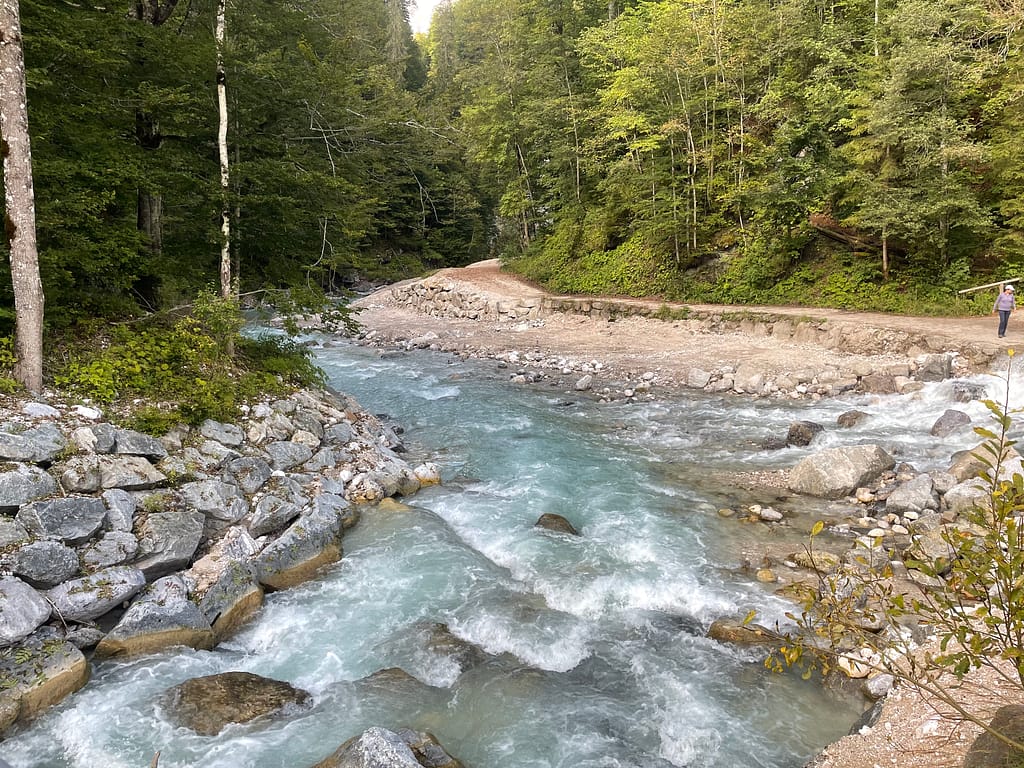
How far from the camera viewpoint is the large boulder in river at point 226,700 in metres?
4.95

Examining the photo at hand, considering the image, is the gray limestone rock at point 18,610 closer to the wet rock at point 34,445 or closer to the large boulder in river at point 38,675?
the large boulder in river at point 38,675

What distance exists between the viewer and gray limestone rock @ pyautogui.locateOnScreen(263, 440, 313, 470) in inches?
343

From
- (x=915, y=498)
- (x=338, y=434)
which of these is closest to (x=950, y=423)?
(x=915, y=498)

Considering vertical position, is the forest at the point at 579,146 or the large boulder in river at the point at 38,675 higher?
the forest at the point at 579,146

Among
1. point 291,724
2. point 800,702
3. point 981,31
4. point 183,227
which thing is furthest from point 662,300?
point 291,724

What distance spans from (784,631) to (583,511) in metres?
3.49

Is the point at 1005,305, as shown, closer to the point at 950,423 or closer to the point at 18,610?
the point at 950,423

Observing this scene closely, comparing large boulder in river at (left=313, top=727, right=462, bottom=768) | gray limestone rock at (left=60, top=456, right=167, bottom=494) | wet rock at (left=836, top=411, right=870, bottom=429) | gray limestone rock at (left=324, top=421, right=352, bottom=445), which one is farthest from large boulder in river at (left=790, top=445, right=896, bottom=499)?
gray limestone rock at (left=60, top=456, right=167, bottom=494)

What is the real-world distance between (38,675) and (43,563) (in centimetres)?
105

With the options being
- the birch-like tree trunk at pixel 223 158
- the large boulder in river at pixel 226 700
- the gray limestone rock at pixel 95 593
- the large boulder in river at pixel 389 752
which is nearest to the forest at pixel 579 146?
the birch-like tree trunk at pixel 223 158

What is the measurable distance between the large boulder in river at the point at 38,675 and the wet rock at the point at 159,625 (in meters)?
0.32

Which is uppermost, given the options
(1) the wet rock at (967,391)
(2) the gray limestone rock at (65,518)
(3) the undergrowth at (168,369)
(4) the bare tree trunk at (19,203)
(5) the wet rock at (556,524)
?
(4) the bare tree trunk at (19,203)

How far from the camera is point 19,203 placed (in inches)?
264

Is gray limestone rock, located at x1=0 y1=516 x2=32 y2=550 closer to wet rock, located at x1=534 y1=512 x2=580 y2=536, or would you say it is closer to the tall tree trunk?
the tall tree trunk
